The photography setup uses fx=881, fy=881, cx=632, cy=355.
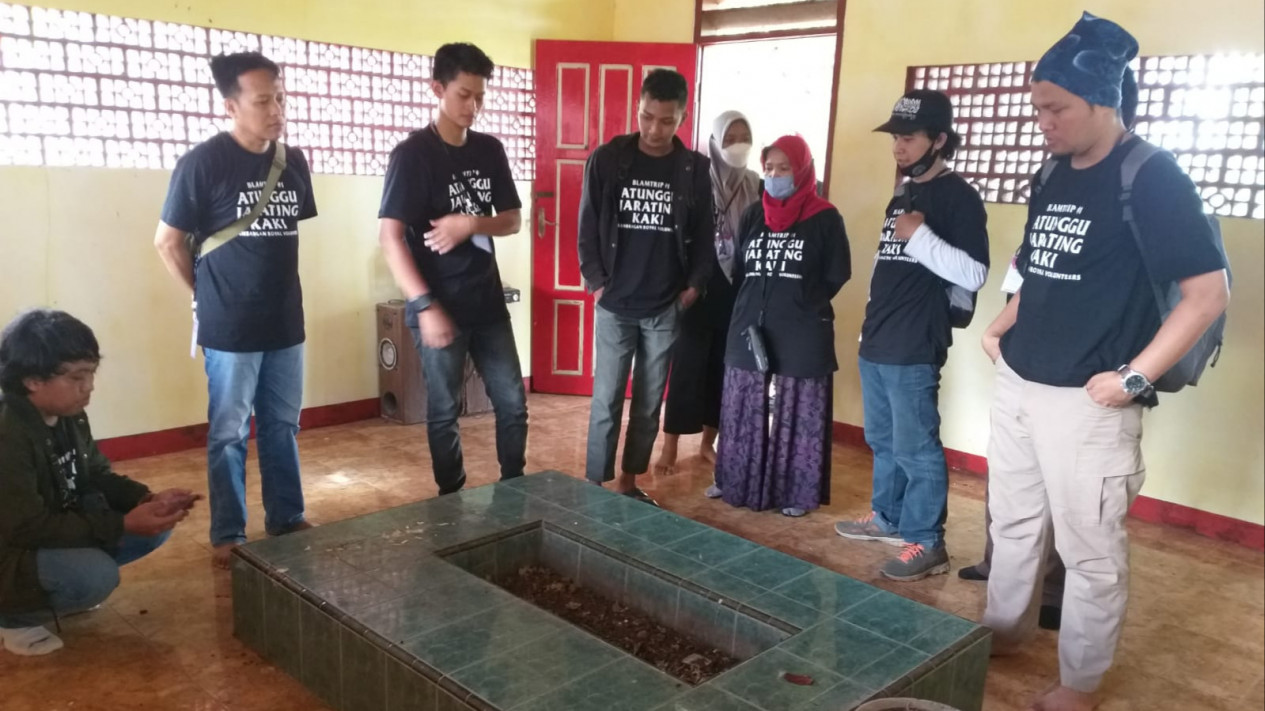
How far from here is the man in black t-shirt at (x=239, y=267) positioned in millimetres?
2465

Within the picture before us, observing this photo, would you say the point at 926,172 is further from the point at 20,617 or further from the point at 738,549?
the point at 20,617

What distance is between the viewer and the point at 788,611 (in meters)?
1.95

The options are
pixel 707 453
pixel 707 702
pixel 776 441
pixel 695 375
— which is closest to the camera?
pixel 707 702

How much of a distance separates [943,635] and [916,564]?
923 millimetres

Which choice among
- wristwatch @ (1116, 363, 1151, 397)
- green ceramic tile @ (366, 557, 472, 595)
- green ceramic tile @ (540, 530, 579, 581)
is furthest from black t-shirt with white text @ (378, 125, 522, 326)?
wristwatch @ (1116, 363, 1151, 397)

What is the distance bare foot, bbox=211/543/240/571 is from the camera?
2615 mm

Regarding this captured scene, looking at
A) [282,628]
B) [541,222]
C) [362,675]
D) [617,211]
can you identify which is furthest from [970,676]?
[541,222]

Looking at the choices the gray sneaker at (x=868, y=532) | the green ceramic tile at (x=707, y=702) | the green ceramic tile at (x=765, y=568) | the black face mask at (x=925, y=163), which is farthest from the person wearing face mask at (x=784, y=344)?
the green ceramic tile at (x=707, y=702)

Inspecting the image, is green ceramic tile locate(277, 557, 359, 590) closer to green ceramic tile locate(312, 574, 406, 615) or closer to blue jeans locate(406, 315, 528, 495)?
green ceramic tile locate(312, 574, 406, 615)

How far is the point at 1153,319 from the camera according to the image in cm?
181

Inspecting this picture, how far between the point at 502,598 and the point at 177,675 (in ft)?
2.60

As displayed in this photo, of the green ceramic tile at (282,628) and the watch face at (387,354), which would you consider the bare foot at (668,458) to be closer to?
the watch face at (387,354)

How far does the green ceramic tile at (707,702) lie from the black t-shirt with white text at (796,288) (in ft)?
5.36

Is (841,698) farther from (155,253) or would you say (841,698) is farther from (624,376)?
(155,253)
